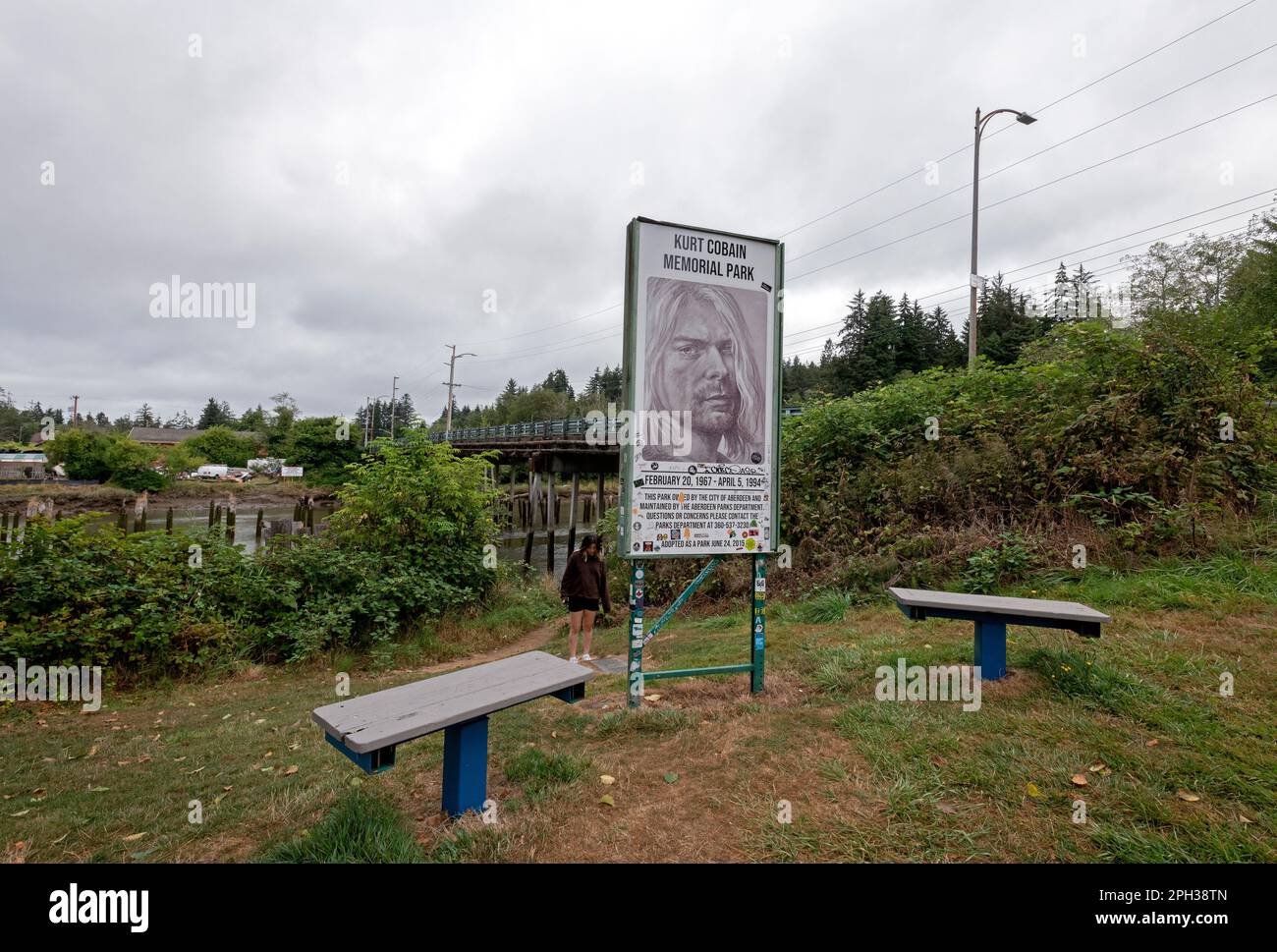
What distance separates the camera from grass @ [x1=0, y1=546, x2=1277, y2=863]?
2672 mm

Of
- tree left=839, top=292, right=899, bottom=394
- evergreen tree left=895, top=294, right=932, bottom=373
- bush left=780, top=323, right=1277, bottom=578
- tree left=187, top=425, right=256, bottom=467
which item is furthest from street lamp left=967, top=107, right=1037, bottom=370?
tree left=187, top=425, right=256, bottom=467

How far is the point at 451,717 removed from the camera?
282cm

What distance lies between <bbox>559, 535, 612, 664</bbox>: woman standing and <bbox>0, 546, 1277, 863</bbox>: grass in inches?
103

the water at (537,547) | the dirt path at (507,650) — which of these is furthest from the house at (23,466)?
the dirt path at (507,650)

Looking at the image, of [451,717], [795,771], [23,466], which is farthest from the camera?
[23,466]

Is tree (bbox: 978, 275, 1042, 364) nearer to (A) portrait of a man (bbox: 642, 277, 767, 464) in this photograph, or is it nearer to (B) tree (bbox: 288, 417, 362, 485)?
(A) portrait of a man (bbox: 642, 277, 767, 464)

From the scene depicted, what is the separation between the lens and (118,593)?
25.6 ft

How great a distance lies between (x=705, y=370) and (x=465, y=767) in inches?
125

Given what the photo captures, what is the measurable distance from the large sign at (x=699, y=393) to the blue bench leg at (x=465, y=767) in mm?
1751

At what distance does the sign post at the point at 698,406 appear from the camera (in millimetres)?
4594

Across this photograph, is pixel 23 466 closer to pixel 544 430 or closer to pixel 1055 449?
pixel 544 430

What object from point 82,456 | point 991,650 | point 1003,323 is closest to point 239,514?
point 82,456

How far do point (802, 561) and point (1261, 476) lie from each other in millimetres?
5851
